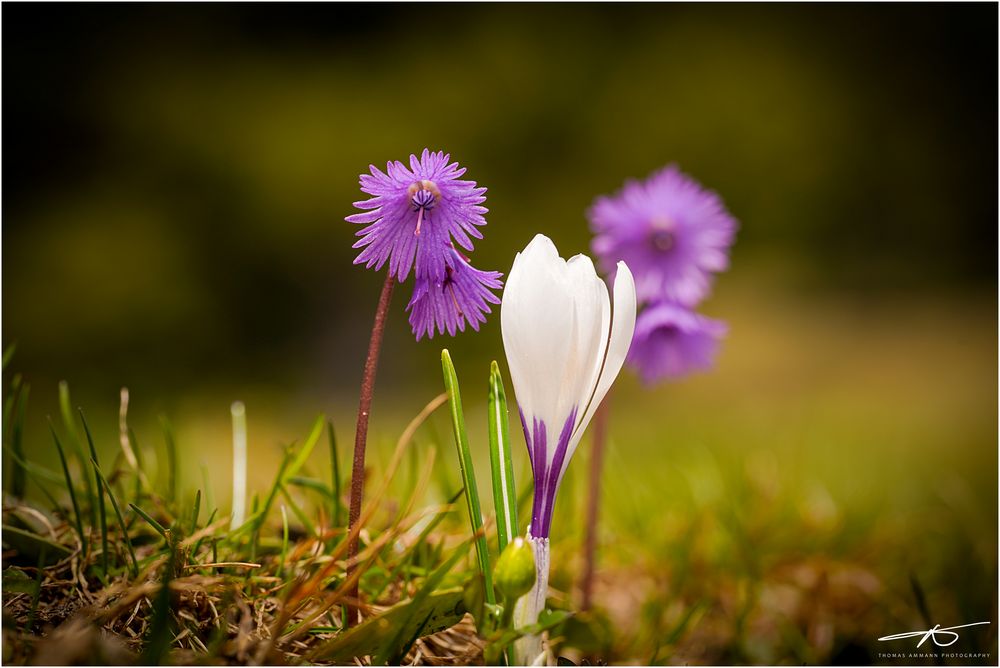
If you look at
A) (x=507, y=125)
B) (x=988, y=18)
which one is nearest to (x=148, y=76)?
(x=507, y=125)

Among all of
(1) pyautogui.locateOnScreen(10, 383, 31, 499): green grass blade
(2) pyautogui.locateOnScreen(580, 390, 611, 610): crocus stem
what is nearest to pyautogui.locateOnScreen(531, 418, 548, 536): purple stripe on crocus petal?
(2) pyautogui.locateOnScreen(580, 390, 611, 610): crocus stem

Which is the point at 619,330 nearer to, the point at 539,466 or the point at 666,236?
the point at 539,466

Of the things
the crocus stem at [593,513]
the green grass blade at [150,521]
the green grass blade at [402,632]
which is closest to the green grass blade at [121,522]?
the green grass blade at [150,521]

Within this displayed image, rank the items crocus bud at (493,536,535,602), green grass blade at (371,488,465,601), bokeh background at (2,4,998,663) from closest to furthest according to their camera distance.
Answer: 1. crocus bud at (493,536,535,602)
2. green grass blade at (371,488,465,601)
3. bokeh background at (2,4,998,663)

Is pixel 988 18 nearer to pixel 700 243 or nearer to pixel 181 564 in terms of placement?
pixel 700 243

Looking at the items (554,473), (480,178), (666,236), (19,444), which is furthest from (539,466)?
(480,178)

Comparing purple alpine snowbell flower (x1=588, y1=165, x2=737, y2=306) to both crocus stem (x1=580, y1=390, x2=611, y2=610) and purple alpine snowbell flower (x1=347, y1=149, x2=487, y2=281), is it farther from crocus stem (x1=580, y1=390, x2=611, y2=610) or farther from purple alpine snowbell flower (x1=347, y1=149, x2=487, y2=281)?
purple alpine snowbell flower (x1=347, y1=149, x2=487, y2=281)
